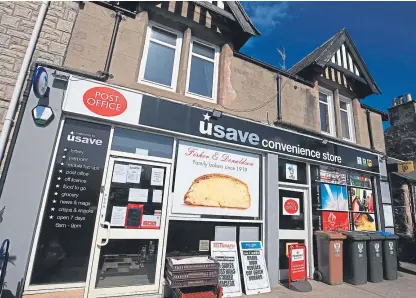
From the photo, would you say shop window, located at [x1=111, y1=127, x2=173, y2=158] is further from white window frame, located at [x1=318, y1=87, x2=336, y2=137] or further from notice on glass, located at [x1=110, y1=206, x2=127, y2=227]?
white window frame, located at [x1=318, y1=87, x2=336, y2=137]

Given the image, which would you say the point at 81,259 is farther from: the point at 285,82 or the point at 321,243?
the point at 285,82

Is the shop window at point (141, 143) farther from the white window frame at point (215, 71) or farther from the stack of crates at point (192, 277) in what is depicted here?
the stack of crates at point (192, 277)

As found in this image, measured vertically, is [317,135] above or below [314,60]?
below

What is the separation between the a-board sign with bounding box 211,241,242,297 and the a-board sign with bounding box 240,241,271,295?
0.18m

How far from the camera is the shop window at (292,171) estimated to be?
6504 millimetres

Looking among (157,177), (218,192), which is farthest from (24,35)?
(218,192)

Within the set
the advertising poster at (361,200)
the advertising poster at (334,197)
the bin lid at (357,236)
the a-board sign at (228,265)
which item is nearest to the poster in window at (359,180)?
the advertising poster at (361,200)

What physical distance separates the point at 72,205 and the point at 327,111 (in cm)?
847

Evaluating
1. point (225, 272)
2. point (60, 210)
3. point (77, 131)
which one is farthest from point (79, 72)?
point (225, 272)

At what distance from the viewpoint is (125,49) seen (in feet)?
17.3

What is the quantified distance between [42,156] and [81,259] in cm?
194

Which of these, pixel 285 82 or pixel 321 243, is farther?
pixel 285 82

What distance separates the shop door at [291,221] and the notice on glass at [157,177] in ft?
11.1

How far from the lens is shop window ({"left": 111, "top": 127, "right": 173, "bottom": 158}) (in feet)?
15.6
